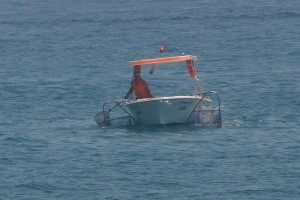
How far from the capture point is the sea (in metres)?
49.7

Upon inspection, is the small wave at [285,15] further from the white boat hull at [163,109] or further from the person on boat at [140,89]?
the white boat hull at [163,109]

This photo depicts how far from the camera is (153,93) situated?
237ft

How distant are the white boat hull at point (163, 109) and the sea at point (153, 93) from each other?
45 cm

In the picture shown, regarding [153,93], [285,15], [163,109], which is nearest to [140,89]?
[163,109]

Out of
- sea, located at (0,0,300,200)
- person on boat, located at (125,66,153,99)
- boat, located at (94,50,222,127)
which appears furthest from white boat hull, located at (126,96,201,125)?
person on boat, located at (125,66,153,99)

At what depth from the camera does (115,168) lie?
52.3m

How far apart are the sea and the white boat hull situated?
451 millimetres

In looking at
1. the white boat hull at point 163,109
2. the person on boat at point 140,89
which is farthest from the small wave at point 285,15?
the white boat hull at point 163,109

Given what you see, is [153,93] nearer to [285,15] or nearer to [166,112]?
[166,112]

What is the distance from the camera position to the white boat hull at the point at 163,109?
2354 inches

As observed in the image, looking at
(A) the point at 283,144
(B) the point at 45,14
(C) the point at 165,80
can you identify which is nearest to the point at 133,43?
(C) the point at 165,80

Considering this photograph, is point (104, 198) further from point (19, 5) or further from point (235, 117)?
point (19, 5)

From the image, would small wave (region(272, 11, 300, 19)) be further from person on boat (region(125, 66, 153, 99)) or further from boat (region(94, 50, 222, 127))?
person on boat (region(125, 66, 153, 99))

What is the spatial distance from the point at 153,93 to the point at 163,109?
12281 millimetres
